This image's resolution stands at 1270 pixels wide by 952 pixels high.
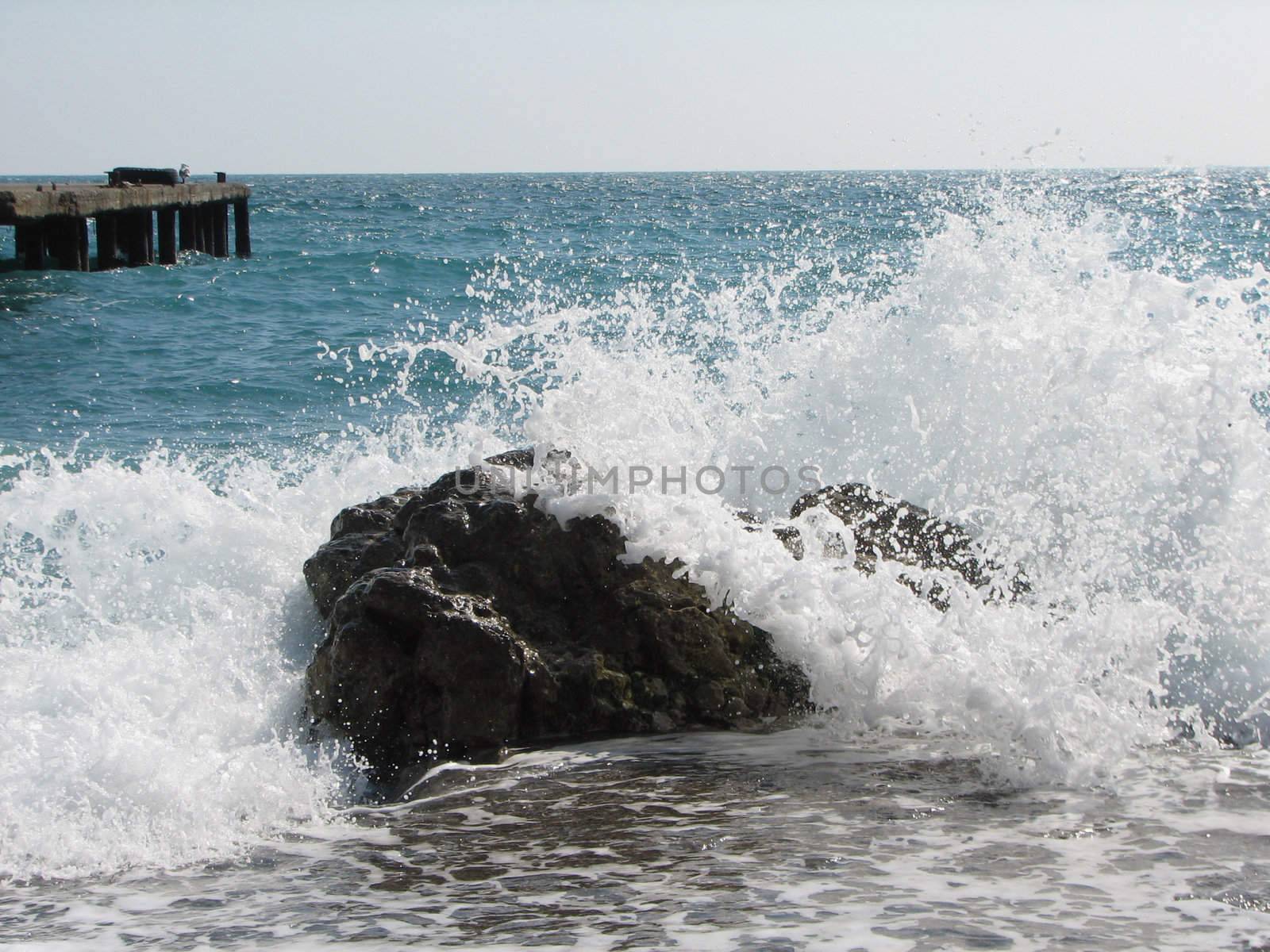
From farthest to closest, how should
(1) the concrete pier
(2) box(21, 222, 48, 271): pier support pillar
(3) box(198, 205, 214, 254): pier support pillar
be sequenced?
1. (3) box(198, 205, 214, 254): pier support pillar
2. (2) box(21, 222, 48, 271): pier support pillar
3. (1) the concrete pier

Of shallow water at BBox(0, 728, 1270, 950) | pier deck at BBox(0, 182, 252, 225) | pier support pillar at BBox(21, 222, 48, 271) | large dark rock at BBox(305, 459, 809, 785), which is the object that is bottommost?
shallow water at BBox(0, 728, 1270, 950)

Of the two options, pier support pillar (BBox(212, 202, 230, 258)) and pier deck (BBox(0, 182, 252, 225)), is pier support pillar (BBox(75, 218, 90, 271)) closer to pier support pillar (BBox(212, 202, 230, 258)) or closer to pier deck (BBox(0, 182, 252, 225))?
pier deck (BBox(0, 182, 252, 225))

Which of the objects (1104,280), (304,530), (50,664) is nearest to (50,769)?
(50,664)

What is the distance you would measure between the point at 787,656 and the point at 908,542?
83 centimetres

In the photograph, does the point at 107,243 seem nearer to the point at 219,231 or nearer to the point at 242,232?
the point at 219,231

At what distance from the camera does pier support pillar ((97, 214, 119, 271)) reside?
17.6m

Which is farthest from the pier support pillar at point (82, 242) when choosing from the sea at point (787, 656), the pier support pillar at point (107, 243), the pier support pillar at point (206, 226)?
the sea at point (787, 656)

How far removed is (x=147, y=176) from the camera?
1977cm

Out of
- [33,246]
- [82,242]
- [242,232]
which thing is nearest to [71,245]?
[82,242]

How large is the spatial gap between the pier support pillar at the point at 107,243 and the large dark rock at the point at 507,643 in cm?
1506

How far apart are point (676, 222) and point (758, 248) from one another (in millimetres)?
6806

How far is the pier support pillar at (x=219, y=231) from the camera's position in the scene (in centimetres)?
2188

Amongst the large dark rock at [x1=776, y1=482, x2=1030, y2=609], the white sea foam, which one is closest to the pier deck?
the white sea foam

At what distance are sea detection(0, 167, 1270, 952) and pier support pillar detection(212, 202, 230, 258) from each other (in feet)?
45.9
